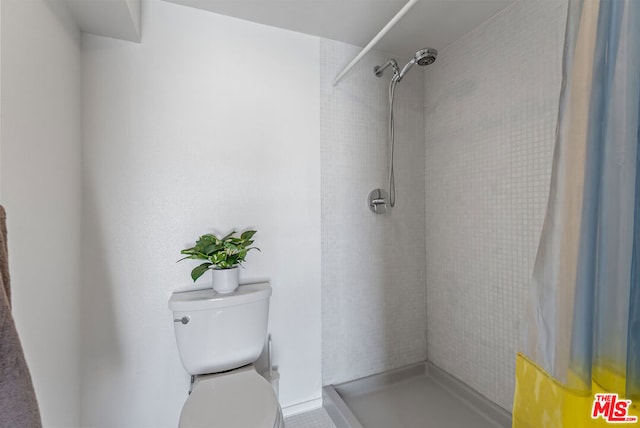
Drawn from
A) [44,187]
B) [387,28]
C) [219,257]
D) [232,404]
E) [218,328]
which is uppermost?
[387,28]

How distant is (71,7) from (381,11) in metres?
1.32

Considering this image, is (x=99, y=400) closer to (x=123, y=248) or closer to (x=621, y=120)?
(x=123, y=248)

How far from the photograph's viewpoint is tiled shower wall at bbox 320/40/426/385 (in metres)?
1.66

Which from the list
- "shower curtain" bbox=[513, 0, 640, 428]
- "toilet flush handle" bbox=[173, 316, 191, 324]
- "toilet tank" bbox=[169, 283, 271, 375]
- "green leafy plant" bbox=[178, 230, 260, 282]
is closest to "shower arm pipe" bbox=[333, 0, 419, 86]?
"shower curtain" bbox=[513, 0, 640, 428]

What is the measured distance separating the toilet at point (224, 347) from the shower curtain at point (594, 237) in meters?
0.84

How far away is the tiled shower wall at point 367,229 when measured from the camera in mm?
1660

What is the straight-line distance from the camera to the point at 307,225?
63.1 inches

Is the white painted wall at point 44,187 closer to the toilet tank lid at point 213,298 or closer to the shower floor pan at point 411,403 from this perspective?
the toilet tank lid at point 213,298

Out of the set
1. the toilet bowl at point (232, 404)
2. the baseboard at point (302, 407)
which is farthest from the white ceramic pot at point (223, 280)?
the baseboard at point (302, 407)

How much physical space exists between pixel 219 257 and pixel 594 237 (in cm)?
123

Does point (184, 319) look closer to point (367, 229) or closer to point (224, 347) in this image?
point (224, 347)

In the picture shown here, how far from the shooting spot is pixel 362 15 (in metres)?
1.46

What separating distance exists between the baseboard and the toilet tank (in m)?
0.46

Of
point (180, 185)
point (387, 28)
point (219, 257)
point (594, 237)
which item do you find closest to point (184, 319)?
point (219, 257)
